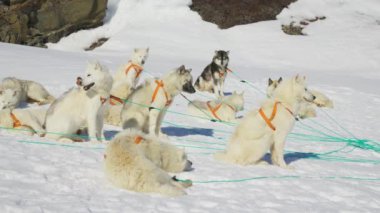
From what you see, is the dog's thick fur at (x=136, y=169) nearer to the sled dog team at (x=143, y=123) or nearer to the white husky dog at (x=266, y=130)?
the sled dog team at (x=143, y=123)

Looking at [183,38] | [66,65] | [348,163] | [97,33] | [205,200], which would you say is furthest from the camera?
[97,33]

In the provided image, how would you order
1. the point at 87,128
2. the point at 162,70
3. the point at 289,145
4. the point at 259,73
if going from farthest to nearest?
the point at 259,73
the point at 162,70
the point at 289,145
the point at 87,128

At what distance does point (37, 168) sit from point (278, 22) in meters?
22.0

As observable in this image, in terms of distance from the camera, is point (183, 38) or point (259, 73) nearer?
point (259, 73)

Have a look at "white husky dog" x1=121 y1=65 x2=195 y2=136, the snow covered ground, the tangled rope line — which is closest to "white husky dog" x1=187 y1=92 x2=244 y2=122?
the tangled rope line

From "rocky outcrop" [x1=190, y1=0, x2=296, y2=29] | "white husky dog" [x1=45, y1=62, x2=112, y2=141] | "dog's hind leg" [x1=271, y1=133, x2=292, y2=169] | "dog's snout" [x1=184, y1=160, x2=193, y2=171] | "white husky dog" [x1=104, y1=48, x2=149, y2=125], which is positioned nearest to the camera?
"dog's snout" [x1=184, y1=160, x2=193, y2=171]

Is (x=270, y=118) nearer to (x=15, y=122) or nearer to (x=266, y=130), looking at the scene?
(x=266, y=130)

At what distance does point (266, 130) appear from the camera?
584cm

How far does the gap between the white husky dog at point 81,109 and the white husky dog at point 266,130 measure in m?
1.61

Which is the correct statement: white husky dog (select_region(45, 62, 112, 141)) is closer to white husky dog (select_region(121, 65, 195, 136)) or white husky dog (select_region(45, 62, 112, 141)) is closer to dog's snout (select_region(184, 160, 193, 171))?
white husky dog (select_region(121, 65, 195, 136))

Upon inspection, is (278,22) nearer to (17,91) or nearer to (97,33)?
(97,33)

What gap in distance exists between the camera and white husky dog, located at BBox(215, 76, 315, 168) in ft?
19.1

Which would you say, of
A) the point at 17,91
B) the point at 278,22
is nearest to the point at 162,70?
the point at 17,91

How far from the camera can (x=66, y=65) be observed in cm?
1349
